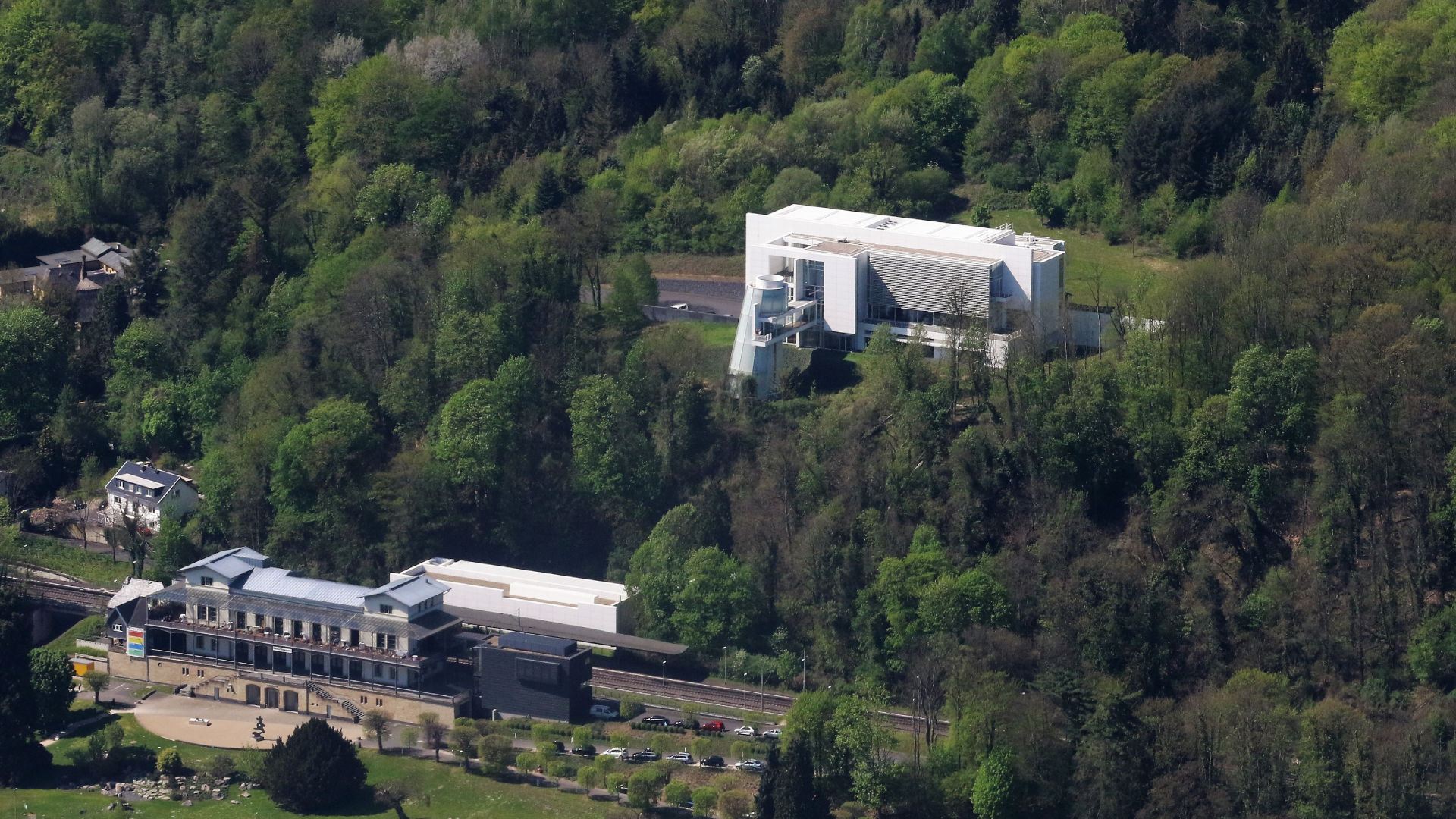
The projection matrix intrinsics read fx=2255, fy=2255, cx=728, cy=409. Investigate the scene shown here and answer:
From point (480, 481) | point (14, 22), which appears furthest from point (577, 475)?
point (14, 22)

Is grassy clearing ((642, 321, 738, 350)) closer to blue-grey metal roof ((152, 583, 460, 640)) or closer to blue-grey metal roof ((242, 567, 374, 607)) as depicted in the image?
blue-grey metal roof ((152, 583, 460, 640))

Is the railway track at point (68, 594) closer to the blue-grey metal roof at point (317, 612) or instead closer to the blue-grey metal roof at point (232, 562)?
the blue-grey metal roof at point (232, 562)

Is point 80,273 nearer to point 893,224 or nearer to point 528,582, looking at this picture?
point 528,582

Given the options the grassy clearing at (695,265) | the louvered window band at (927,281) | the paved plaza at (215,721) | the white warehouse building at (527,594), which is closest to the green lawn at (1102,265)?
the louvered window band at (927,281)

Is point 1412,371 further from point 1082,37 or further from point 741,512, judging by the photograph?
point 1082,37

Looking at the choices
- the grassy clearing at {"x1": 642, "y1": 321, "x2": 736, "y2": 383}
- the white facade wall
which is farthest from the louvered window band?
the grassy clearing at {"x1": 642, "y1": 321, "x2": 736, "y2": 383}

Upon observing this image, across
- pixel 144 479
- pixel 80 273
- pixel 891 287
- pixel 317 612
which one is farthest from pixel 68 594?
pixel 891 287
